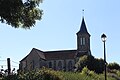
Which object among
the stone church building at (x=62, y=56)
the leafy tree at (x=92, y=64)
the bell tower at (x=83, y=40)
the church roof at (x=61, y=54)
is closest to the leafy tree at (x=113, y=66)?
the leafy tree at (x=92, y=64)

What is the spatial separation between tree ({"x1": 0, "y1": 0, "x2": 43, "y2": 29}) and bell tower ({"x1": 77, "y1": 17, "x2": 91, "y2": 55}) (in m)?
112

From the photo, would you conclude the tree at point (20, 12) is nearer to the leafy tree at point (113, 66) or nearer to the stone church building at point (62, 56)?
the leafy tree at point (113, 66)

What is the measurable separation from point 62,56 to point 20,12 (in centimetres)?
A: 12139


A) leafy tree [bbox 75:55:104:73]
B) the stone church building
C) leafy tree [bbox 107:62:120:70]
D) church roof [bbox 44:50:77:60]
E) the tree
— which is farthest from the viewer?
church roof [bbox 44:50:77:60]

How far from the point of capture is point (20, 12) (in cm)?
2420

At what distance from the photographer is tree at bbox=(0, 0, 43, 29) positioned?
23.1 metres

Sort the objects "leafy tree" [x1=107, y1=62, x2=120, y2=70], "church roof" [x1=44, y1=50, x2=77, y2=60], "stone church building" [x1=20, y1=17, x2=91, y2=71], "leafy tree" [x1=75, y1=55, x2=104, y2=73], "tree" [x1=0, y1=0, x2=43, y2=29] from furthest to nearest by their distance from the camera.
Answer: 1. "church roof" [x1=44, y1=50, x2=77, y2=60]
2. "stone church building" [x1=20, y1=17, x2=91, y2=71]
3. "leafy tree" [x1=107, y1=62, x2=120, y2=70]
4. "leafy tree" [x1=75, y1=55, x2=104, y2=73]
5. "tree" [x1=0, y1=0, x2=43, y2=29]

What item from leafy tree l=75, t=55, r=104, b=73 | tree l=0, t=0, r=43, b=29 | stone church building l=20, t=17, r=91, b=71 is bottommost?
stone church building l=20, t=17, r=91, b=71

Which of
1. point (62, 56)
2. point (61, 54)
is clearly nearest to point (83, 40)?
point (62, 56)

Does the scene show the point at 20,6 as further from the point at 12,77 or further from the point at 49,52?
the point at 49,52

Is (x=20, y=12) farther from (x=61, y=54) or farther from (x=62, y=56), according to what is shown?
(x=61, y=54)

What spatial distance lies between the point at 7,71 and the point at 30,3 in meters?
4.14

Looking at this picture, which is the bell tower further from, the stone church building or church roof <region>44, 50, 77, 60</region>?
church roof <region>44, 50, 77, 60</region>

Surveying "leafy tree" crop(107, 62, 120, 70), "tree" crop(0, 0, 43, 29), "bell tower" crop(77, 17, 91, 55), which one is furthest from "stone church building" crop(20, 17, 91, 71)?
"tree" crop(0, 0, 43, 29)
